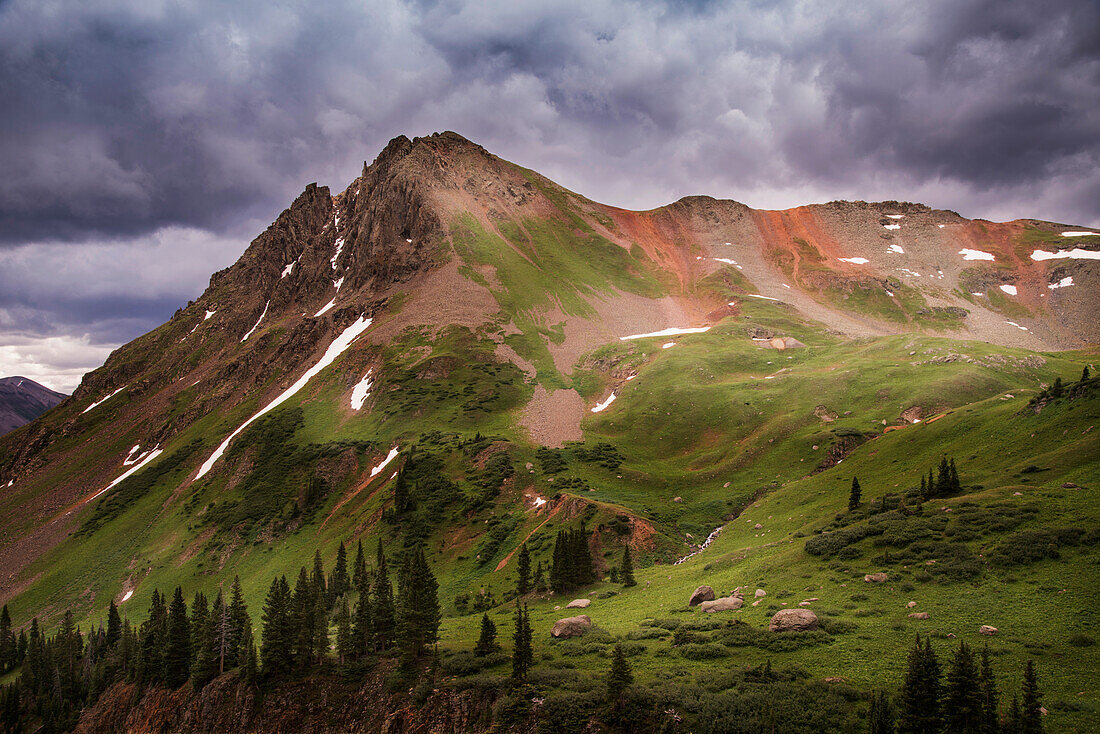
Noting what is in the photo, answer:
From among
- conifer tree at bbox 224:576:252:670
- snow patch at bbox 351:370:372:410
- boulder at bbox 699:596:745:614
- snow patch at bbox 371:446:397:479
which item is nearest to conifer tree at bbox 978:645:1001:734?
boulder at bbox 699:596:745:614

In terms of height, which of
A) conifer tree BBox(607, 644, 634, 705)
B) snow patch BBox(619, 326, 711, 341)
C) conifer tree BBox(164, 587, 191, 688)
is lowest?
conifer tree BBox(164, 587, 191, 688)

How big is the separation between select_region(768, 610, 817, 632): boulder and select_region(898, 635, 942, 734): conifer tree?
30.6 feet

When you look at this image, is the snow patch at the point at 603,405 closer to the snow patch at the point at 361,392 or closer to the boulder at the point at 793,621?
the snow patch at the point at 361,392

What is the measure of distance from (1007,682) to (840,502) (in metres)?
32.4

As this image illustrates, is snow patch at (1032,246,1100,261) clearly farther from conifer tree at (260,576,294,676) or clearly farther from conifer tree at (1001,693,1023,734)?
conifer tree at (260,576,294,676)

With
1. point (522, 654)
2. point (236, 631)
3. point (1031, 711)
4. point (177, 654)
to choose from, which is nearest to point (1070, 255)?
point (1031, 711)

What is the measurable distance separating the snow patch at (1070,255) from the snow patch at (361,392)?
251m

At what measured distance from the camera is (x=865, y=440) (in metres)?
70.2

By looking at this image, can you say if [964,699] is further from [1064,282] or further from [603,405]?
[1064,282]

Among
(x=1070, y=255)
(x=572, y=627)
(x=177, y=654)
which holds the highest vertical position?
(x=1070, y=255)

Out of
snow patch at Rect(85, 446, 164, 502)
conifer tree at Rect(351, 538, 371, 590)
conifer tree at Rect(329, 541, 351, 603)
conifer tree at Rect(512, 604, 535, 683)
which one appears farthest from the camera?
snow patch at Rect(85, 446, 164, 502)

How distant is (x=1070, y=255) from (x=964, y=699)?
10106 inches

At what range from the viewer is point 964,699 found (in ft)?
66.8

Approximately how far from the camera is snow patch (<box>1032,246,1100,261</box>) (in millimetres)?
187875
